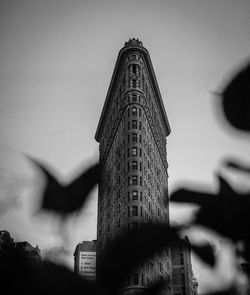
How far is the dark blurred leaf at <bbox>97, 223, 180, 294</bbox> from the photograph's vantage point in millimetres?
752

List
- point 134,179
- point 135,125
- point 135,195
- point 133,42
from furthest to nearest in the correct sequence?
1. point 133,42
2. point 135,125
3. point 134,179
4. point 135,195

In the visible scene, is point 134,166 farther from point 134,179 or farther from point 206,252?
point 206,252

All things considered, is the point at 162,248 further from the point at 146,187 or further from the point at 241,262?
the point at 146,187

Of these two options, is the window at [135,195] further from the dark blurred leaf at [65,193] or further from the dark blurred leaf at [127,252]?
the dark blurred leaf at [127,252]

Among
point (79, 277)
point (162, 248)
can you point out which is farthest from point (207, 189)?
point (79, 277)

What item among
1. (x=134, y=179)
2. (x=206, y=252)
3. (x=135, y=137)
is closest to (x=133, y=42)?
(x=135, y=137)

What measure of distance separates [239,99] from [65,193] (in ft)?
1.15

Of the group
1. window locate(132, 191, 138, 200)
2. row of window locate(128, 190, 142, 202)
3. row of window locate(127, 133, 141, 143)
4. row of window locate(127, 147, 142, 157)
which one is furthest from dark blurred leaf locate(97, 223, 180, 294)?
row of window locate(127, 133, 141, 143)

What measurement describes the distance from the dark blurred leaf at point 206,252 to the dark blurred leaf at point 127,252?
117 mm

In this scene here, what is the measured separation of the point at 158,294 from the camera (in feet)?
2.45

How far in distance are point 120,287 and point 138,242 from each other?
73 millimetres

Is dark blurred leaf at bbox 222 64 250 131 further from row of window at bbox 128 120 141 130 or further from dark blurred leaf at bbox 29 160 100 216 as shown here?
row of window at bbox 128 120 141 130

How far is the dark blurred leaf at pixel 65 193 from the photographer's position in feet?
2.83

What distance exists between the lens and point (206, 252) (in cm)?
88
